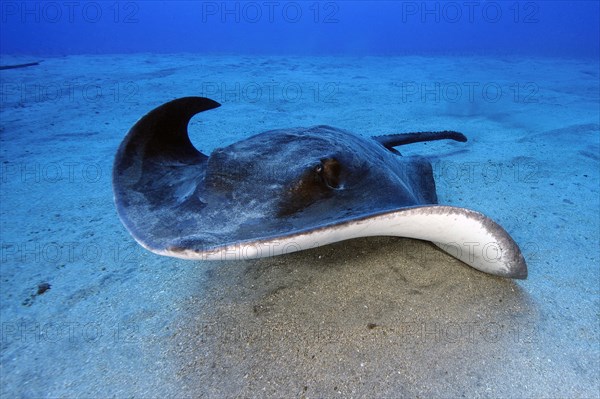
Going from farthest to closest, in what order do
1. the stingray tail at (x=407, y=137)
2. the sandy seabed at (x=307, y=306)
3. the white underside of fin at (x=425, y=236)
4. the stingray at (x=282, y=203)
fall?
1. the stingray tail at (x=407, y=137)
2. the sandy seabed at (x=307, y=306)
3. the stingray at (x=282, y=203)
4. the white underside of fin at (x=425, y=236)

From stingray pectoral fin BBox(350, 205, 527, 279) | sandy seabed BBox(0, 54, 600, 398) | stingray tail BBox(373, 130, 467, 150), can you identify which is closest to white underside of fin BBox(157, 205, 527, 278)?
stingray pectoral fin BBox(350, 205, 527, 279)

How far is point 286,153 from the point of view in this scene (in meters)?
2.32

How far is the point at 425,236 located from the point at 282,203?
862 mm

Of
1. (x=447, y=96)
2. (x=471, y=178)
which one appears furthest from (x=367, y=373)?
(x=447, y=96)

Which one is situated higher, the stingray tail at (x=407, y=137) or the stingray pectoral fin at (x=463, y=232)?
the stingray tail at (x=407, y=137)

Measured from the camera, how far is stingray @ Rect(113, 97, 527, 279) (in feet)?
5.07

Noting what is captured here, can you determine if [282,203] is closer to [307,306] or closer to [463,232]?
[307,306]

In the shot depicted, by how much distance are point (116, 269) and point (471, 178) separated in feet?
13.4

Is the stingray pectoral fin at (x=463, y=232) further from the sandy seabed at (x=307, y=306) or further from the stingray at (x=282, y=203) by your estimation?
the sandy seabed at (x=307, y=306)

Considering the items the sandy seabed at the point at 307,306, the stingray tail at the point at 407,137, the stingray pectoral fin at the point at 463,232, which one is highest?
the stingray tail at the point at 407,137

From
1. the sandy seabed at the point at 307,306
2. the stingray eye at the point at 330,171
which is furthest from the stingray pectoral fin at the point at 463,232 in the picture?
the stingray eye at the point at 330,171

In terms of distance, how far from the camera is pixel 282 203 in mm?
1858

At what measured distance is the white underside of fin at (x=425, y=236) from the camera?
→ 4.72 ft

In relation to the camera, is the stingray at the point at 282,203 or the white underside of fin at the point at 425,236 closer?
the white underside of fin at the point at 425,236
